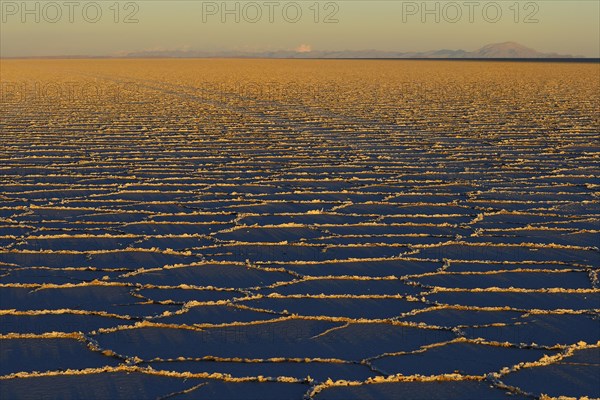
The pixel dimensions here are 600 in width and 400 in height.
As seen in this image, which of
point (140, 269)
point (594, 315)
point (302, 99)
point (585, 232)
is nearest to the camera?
point (594, 315)

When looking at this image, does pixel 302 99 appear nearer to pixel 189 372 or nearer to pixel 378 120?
pixel 378 120

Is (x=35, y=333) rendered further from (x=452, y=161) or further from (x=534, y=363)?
(x=452, y=161)

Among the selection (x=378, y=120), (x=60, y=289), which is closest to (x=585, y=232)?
(x=60, y=289)

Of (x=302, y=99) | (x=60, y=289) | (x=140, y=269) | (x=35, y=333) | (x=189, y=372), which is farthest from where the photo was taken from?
(x=302, y=99)

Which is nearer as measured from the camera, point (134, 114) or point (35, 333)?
point (35, 333)

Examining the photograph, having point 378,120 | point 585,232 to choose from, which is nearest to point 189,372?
point 585,232

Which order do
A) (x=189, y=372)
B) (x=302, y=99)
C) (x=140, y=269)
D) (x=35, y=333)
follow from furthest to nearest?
(x=302, y=99)
(x=140, y=269)
(x=35, y=333)
(x=189, y=372)
